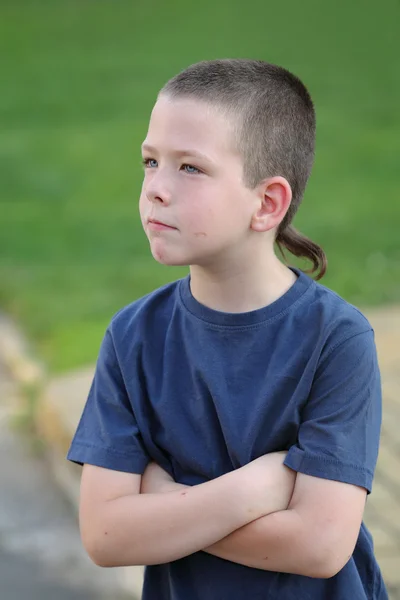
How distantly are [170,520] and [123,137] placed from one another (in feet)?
25.5

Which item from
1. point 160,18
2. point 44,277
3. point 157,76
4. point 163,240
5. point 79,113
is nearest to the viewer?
point 163,240

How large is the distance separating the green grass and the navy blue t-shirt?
9.59ft

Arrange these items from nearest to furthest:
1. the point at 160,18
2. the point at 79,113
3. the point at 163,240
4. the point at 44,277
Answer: the point at 163,240, the point at 44,277, the point at 79,113, the point at 160,18

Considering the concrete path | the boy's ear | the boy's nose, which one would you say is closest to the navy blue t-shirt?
the boy's ear

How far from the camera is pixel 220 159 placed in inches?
76.9

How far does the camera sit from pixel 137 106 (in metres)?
10.4

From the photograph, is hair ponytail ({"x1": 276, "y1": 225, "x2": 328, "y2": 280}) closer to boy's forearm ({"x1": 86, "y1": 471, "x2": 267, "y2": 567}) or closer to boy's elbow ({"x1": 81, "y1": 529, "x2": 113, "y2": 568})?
boy's forearm ({"x1": 86, "y1": 471, "x2": 267, "y2": 567})

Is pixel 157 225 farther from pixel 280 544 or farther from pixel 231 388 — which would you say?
pixel 280 544

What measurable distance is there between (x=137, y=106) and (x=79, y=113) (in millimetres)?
567

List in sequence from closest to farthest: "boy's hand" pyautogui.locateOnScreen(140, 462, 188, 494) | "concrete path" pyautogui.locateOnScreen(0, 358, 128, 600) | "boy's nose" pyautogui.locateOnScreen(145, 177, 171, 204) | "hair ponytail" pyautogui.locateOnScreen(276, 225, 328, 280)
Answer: "boy's nose" pyautogui.locateOnScreen(145, 177, 171, 204) → "boy's hand" pyautogui.locateOnScreen(140, 462, 188, 494) → "hair ponytail" pyautogui.locateOnScreen(276, 225, 328, 280) → "concrete path" pyautogui.locateOnScreen(0, 358, 128, 600)

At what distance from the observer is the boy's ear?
2.03 m

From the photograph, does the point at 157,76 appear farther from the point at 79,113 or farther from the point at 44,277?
the point at 44,277

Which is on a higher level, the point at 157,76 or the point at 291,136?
the point at 157,76

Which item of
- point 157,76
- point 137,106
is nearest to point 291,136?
point 137,106
